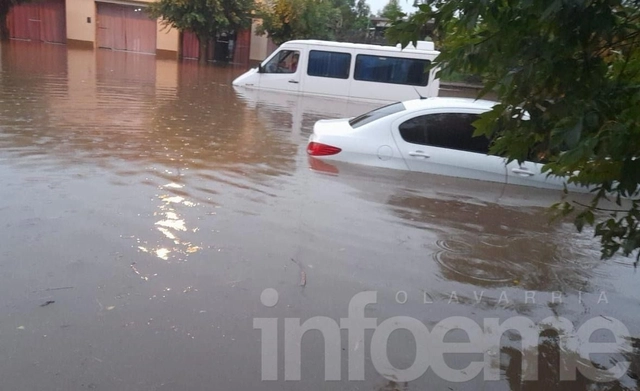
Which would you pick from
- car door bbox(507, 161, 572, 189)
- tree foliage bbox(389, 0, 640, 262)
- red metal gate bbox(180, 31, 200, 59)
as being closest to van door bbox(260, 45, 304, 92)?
car door bbox(507, 161, 572, 189)

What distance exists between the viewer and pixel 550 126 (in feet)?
10.2

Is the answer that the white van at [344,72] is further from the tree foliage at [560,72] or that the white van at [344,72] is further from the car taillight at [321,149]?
the tree foliage at [560,72]

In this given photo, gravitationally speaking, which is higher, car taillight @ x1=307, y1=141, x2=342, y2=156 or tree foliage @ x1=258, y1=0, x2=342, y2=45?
tree foliage @ x1=258, y1=0, x2=342, y2=45

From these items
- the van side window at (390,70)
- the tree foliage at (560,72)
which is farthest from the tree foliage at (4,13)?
the tree foliage at (560,72)

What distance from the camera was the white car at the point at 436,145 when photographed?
7719mm

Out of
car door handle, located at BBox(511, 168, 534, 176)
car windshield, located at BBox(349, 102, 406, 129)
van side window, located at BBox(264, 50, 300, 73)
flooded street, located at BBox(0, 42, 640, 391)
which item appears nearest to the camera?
flooded street, located at BBox(0, 42, 640, 391)

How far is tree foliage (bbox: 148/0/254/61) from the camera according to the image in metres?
29.3

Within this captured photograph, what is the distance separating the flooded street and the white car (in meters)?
0.16

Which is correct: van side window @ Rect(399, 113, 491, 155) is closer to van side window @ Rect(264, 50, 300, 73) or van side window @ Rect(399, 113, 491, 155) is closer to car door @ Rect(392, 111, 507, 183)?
car door @ Rect(392, 111, 507, 183)

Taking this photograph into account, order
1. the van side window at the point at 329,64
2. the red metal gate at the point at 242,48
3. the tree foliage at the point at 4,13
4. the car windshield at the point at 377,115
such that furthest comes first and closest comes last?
the red metal gate at the point at 242,48, the tree foliage at the point at 4,13, the van side window at the point at 329,64, the car windshield at the point at 377,115

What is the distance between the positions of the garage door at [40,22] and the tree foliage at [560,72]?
130ft

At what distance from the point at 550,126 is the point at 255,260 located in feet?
9.02

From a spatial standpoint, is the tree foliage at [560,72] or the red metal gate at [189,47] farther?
the red metal gate at [189,47]

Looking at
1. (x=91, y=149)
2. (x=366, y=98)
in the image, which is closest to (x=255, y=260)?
(x=91, y=149)
